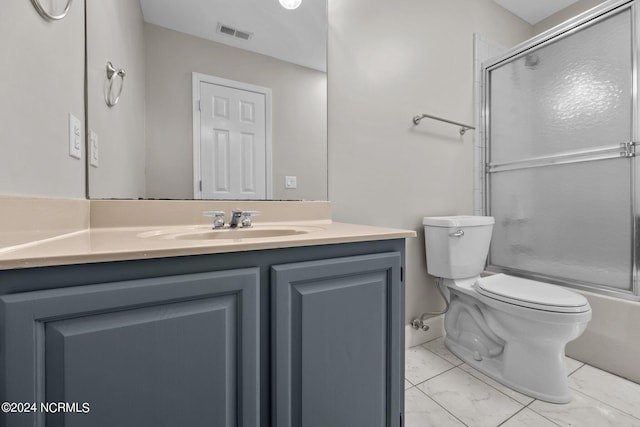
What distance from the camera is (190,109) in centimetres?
112

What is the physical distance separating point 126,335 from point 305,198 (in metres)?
0.93

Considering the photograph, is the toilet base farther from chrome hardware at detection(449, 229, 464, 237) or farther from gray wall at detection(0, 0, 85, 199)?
gray wall at detection(0, 0, 85, 199)

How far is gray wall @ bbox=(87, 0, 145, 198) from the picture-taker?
93 centimetres

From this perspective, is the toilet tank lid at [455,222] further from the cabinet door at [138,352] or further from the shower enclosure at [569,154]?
the cabinet door at [138,352]

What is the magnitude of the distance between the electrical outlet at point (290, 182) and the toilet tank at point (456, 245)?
0.84 meters

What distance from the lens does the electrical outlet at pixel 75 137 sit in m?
0.79

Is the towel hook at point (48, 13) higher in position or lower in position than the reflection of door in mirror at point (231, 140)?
higher

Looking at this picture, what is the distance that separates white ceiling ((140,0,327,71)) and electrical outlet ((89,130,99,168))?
1.67 ft

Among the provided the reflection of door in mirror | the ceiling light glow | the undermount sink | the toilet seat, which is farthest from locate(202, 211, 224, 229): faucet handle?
the toilet seat

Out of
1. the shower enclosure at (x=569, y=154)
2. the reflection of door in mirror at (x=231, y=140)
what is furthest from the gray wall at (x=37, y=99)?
the shower enclosure at (x=569, y=154)

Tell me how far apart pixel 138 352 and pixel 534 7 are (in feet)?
10.7

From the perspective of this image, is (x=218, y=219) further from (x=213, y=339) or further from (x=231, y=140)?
(x=213, y=339)

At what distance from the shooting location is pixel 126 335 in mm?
520

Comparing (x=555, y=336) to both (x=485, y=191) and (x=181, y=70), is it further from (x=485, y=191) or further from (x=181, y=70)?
(x=181, y=70)
